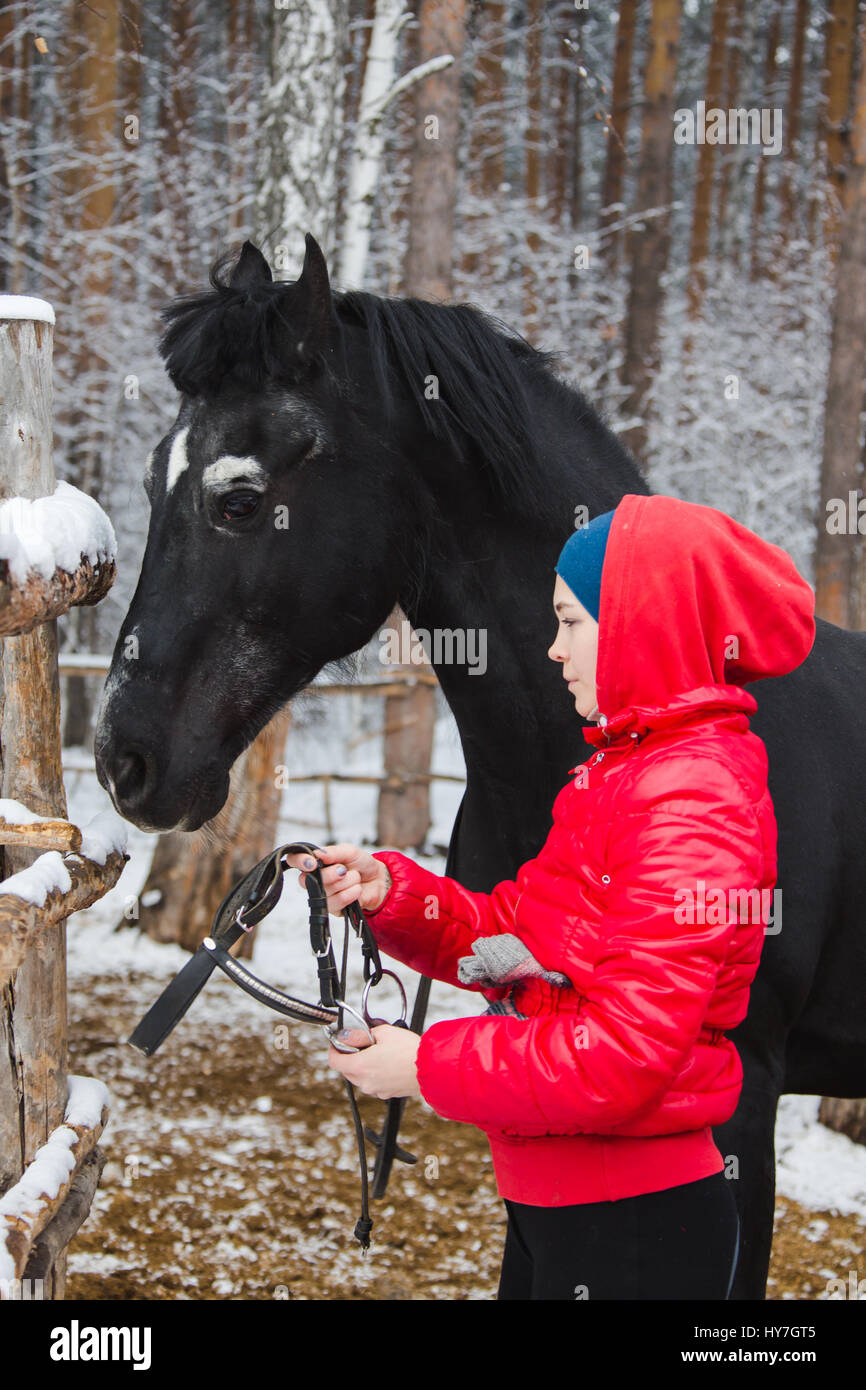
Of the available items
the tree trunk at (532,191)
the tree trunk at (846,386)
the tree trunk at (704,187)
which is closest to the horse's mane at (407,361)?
the tree trunk at (846,386)

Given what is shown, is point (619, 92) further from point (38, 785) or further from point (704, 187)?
point (38, 785)

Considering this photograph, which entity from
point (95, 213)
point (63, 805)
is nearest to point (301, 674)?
point (63, 805)

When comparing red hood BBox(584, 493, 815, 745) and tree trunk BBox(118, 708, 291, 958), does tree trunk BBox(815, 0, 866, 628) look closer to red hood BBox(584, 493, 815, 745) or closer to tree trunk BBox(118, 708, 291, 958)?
tree trunk BBox(118, 708, 291, 958)

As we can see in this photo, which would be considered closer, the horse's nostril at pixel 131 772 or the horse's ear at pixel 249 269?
the horse's nostril at pixel 131 772

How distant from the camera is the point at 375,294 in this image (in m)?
2.34

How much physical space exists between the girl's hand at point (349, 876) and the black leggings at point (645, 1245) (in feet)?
1.88

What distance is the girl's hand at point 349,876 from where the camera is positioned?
1.80 m

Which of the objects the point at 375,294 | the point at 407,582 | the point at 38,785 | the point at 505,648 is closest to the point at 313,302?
the point at 375,294

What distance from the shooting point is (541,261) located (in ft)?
44.4

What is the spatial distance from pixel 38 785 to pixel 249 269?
3.92 ft

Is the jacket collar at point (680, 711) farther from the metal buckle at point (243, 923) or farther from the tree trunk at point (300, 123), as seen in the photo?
the tree trunk at point (300, 123)

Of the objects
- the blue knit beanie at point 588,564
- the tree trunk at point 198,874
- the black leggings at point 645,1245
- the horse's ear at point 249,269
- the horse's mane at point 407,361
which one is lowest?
the tree trunk at point 198,874
